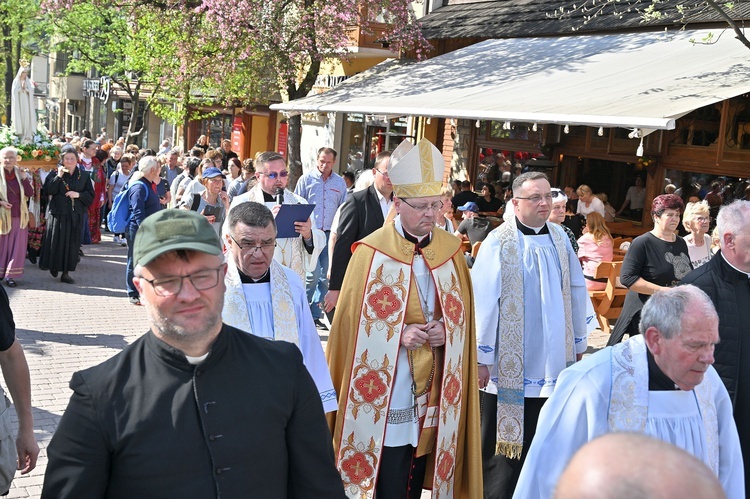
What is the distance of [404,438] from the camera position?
15.8ft

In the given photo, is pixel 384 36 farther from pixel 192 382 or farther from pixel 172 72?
pixel 192 382

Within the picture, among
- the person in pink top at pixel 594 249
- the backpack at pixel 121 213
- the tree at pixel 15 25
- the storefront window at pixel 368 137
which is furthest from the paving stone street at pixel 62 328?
the tree at pixel 15 25

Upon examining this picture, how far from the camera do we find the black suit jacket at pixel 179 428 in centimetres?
231

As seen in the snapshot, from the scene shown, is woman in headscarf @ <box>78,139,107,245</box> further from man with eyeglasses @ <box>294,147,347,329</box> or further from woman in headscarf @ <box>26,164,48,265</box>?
man with eyeglasses @ <box>294,147,347,329</box>

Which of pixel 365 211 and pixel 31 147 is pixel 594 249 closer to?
pixel 365 211

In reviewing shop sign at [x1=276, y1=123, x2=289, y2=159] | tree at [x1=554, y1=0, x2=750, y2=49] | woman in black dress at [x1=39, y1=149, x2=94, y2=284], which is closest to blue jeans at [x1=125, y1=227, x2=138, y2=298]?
woman in black dress at [x1=39, y1=149, x2=94, y2=284]

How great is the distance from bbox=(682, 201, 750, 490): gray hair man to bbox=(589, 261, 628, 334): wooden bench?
590 cm

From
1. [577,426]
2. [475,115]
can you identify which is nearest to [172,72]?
[475,115]

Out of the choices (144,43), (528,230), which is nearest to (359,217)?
(528,230)

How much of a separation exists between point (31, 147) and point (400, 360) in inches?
442

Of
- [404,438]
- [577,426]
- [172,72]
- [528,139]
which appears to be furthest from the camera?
[172,72]

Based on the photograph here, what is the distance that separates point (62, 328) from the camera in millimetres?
9945

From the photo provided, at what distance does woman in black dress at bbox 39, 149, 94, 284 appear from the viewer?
12.7m

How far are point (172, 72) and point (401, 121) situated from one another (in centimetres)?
537
